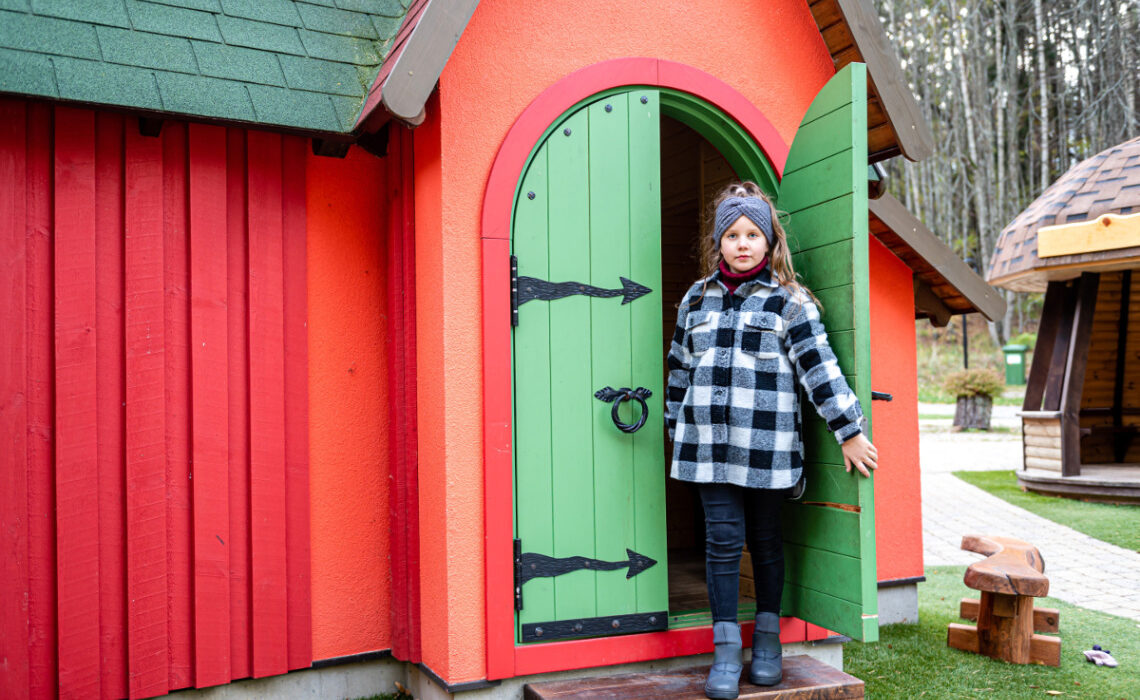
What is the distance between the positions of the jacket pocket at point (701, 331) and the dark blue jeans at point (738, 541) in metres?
0.52

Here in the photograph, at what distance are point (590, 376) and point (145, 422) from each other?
1706mm

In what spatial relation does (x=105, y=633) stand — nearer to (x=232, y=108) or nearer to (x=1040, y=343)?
(x=232, y=108)

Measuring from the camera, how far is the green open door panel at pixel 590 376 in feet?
11.2

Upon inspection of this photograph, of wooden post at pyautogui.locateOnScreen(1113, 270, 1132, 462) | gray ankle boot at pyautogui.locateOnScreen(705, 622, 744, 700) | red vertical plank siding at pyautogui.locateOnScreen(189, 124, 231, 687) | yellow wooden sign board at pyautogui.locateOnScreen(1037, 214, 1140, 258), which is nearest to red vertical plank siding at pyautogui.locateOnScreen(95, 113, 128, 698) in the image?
red vertical plank siding at pyautogui.locateOnScreen(189, 124, 231, 687)

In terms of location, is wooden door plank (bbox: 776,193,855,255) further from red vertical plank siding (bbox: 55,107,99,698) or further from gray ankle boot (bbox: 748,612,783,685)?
red vertical plank siding (bbox: 55,107,99,698)

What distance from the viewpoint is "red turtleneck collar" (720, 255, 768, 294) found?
334 centimetres

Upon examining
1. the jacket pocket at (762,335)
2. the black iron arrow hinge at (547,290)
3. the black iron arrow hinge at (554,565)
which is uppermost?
the black iron arrow hinge at (547,290)

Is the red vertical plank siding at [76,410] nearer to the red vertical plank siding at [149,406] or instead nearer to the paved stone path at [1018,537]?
the red vertical plank siding at [149,406]

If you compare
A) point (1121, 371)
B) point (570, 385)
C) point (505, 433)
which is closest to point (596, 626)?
point (505, 433)

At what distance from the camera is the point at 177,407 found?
337 cm

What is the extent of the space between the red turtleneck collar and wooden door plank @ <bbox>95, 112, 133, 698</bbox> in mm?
2292

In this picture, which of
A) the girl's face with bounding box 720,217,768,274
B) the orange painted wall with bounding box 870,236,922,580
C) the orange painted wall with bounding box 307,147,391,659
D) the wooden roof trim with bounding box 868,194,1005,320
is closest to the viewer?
the girl's face with bounding box 720,217,768,274

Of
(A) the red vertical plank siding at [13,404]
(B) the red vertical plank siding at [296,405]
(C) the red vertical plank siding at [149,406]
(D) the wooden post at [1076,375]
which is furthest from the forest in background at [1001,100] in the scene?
(A) the red vertical plank siding at [13,404]

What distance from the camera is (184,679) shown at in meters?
3.36
